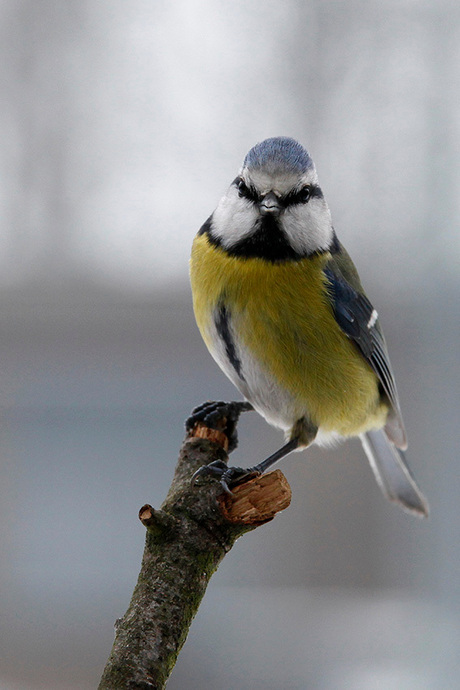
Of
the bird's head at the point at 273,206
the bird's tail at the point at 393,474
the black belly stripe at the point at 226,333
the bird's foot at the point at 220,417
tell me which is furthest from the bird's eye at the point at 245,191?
the bird's tail at the point at 393,474

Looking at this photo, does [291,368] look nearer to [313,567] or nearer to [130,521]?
[130,521]

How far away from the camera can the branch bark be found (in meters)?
0.62

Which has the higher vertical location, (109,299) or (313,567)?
(109,299)

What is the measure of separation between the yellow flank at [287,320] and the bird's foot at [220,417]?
0.29ft

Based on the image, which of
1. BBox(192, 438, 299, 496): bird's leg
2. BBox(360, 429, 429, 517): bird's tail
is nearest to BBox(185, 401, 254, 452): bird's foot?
BBox(192, 438, 299, 496): bird's leg

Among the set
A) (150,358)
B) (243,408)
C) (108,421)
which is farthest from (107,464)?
(243,408)

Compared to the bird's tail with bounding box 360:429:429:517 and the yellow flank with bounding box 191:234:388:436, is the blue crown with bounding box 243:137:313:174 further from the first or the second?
the bird's tail with bounding box 360:429:429:517

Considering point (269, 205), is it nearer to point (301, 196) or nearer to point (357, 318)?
point (301, 196)

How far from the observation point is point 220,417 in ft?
3.11

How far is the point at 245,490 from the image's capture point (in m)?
0.73

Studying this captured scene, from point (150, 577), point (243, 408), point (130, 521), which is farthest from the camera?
point (130, 521)

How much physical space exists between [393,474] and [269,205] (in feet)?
2.15

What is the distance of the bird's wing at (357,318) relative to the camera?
979 mm

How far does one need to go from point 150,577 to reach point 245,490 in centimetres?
12
